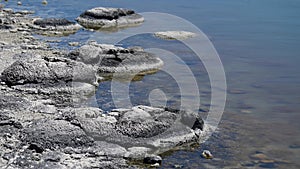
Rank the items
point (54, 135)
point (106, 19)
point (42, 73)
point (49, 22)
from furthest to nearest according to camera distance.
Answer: point (106, 19) < point (49, 22) < point (42, 73) < point (54, 135)

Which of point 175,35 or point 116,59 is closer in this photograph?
point 116,59

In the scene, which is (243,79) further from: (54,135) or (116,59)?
(54,135)

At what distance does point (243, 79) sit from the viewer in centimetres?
1284

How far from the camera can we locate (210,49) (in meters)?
16.3

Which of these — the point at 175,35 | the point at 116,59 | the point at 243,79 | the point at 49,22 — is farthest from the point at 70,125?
the point at 49,22

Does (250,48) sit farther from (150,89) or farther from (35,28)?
(35,28)

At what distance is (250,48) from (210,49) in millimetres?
1518

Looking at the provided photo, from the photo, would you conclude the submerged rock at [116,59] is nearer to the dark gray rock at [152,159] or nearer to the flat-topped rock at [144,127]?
the flat-topped rock at [144,127]

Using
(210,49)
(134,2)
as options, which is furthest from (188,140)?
(134,2)

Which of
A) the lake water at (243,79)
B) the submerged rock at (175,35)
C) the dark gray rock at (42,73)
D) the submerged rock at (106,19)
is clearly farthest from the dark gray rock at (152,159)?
the submerged rock at (106,19)

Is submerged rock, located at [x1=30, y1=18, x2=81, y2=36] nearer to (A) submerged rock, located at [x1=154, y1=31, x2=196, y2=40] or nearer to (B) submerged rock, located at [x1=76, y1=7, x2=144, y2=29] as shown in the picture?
(B) submerged rock, located at [x1=76, y1=7, x2=144, y2=29]

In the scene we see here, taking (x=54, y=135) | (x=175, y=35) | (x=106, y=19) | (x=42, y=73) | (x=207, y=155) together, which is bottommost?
(x=207, y=155)

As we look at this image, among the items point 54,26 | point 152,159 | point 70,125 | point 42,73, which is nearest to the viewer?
point 152,159

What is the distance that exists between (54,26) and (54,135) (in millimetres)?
11319
